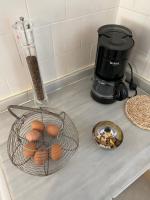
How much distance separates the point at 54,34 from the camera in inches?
28.1

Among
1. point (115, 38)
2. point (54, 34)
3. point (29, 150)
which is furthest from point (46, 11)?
point (29, 150)

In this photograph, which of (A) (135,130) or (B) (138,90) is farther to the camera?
(B) (138,90)

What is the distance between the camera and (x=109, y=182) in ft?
1.92

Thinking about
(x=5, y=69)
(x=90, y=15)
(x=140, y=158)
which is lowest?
(x=140, y=158)

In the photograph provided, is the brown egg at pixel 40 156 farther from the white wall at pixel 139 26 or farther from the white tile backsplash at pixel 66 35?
the white wall at pixel 139 26

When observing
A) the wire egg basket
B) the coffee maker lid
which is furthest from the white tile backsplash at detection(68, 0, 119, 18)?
the wire egg basket

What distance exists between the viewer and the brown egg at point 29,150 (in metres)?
0.59

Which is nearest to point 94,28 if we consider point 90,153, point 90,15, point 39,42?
point 90,15

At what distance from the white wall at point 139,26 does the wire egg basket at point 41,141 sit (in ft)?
1.41

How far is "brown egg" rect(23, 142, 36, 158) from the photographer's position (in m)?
0.59

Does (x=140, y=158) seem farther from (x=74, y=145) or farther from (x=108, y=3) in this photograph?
(x=108, y=3)

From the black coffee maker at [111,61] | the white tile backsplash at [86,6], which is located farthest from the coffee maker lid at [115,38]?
the white tile backsplash at [86,6]

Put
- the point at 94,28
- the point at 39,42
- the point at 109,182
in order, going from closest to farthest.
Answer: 1. the point at 109,182
2. the point at 39,42
3. the point at 94,28

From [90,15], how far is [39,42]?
25 centimetres
